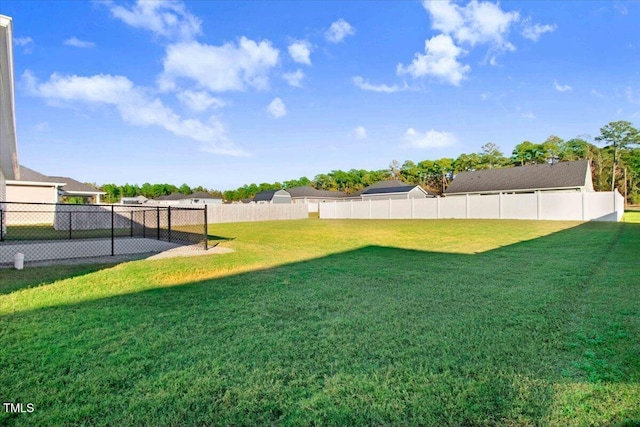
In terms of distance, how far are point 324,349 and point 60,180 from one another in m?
28.5

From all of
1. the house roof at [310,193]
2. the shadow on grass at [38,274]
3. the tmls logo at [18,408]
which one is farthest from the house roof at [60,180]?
the house roof at [310,193]

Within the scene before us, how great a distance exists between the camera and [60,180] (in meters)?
23.7

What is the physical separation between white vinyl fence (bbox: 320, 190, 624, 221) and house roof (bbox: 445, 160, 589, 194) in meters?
6.01

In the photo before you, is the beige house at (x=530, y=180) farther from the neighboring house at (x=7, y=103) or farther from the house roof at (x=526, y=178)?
the neighboring house at (x=7, y=103)

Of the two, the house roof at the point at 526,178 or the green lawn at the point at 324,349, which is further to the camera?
the house roof at the point at 526,178

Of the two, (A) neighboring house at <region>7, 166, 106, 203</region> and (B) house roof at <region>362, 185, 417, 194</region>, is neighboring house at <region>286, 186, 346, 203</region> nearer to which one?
(B) house roof at <region>362, 185, 417, 194</region>

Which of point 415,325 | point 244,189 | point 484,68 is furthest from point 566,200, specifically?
point 244,189

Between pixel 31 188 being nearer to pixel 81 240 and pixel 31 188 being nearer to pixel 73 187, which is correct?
pixel 73 187

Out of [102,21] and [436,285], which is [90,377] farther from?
[102,21]

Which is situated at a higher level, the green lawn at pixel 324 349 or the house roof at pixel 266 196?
the house roof at pixel 266 196

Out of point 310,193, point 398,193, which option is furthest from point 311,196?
point 398,193

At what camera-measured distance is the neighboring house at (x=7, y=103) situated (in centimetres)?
387

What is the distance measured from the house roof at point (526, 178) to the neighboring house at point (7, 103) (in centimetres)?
3059

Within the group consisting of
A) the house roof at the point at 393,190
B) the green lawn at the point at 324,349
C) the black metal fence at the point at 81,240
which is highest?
the house roof at the point at 393,190
